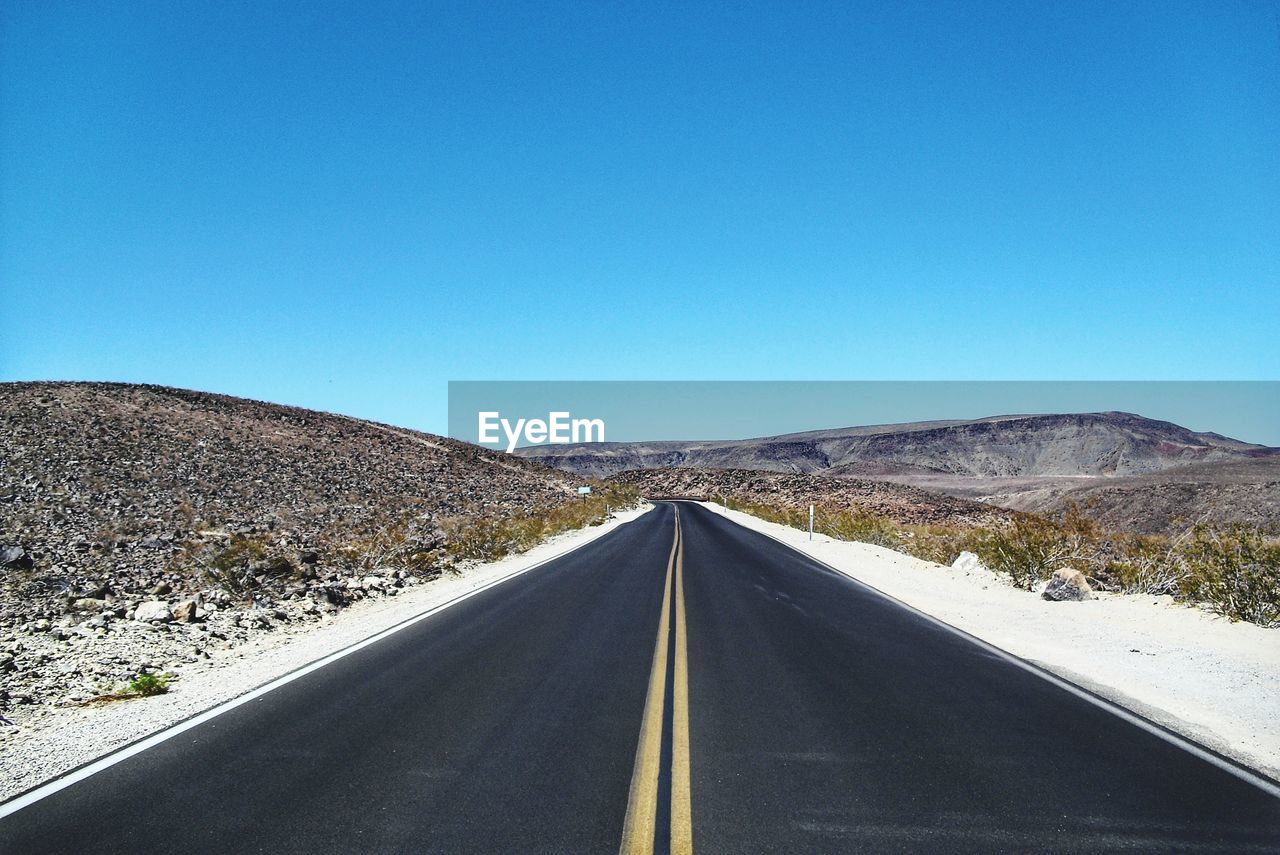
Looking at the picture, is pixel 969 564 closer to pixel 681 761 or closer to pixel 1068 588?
pixel 1068 588

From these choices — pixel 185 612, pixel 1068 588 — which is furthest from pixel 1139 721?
pixel 185 612

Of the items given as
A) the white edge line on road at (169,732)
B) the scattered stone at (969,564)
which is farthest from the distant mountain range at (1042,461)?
the white edge line on road at (169,732)

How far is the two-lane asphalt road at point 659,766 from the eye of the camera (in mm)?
4145

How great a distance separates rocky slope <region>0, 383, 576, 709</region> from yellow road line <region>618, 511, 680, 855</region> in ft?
18.7

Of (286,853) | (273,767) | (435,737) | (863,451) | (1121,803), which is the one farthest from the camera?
(863,451)

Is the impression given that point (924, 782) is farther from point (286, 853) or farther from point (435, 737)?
point (286, 853)

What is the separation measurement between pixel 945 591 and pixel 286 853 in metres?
14.3

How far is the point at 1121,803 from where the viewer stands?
465cm

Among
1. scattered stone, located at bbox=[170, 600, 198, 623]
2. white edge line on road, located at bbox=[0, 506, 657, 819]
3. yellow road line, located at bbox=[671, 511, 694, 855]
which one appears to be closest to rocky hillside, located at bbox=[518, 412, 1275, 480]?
yellow road line, located at bbox=[671, 511, 694, 855]

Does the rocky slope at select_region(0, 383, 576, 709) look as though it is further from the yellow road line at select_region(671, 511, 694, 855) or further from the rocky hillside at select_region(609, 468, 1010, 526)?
the rocky hillside at select_region(609, 468, 1010, 526)

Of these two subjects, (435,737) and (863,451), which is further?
(863,451)

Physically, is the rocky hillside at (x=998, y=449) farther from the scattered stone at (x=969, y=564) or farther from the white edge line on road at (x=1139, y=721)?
the white edge line on road at (x=1139, y=721)

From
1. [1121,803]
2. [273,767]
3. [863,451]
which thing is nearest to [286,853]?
[273,767]

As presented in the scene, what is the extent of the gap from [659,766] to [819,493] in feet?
245
